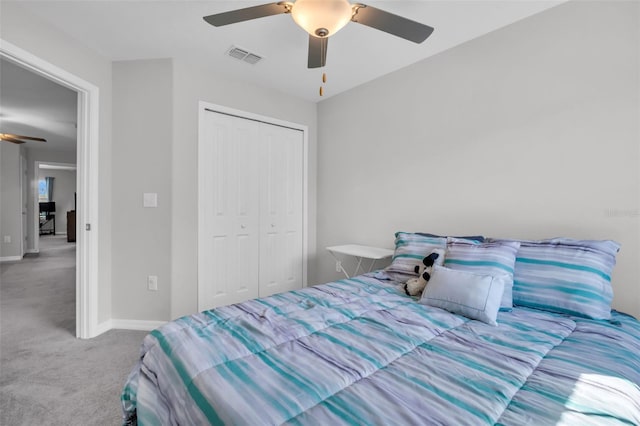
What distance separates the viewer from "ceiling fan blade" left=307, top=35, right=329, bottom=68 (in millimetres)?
1741

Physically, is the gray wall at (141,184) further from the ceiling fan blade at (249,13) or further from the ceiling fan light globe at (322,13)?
the ceiling fan light globe at (322,13)

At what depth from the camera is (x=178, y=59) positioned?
268 cm

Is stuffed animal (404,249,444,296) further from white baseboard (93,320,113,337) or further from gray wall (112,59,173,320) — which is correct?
white baseboard (93,320,113,337)

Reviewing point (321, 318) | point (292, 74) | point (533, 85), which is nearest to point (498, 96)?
point (533, 85)

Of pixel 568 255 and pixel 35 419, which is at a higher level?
pixel 568 255

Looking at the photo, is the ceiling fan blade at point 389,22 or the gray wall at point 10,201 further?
the gray wall at point 10,201

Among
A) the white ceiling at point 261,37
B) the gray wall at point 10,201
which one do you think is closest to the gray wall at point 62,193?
the gray wall at point 10,201

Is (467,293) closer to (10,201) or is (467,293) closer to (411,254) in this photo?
(411,254)

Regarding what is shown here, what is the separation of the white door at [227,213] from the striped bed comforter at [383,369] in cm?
158

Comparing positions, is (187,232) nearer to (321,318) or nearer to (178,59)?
(178,59)

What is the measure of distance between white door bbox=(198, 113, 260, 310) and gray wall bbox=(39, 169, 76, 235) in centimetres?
1117

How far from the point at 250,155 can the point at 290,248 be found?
1218 millimetres

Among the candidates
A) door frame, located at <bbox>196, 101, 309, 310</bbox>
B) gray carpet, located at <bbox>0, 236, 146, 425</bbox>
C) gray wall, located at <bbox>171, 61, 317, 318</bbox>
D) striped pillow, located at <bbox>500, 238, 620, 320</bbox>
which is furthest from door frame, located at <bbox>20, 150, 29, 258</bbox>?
striped pillow, located at <bbox>500, 238, 620, 320</bbox>

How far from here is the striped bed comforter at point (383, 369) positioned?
2.56 feet
